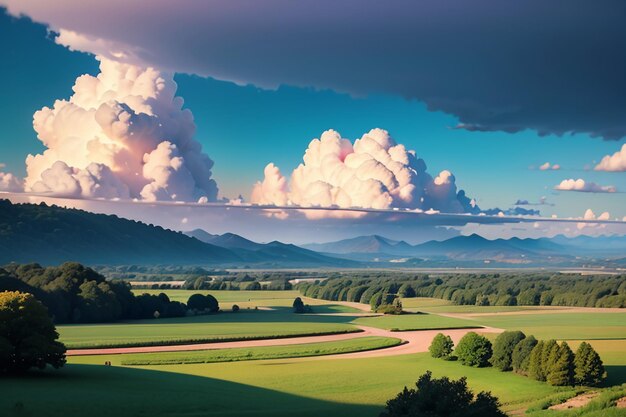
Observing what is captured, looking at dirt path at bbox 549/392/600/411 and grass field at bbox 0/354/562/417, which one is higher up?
grass field at bbox 0/354/562/417

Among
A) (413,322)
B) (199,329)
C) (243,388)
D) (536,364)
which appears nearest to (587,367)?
(536,364)

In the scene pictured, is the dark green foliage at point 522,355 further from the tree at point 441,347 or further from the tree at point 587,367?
the tree at point 441,347

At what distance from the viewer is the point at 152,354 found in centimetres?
8200

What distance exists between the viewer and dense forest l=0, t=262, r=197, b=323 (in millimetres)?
115188

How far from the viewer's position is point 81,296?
120250 millimetres

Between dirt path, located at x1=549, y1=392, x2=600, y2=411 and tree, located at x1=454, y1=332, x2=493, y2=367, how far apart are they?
53.4 feet

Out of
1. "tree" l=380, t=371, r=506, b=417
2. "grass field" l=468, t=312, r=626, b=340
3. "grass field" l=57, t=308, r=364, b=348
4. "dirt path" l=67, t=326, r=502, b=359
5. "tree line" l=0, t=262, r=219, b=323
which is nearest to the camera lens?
"tree" l=380, t=371, r=506, b=417

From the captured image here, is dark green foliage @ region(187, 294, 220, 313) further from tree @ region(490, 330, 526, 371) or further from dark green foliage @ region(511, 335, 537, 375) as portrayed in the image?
dark green foliage @ region(511, 335, 537, 375)

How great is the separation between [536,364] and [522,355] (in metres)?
3.58

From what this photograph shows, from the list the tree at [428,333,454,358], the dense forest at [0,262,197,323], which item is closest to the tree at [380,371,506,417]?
the tree at [428,333,454,358]

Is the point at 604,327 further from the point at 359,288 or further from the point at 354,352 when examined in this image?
the point at 359,288

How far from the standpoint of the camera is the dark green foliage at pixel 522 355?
237ft

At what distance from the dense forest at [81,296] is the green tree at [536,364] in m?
74.4

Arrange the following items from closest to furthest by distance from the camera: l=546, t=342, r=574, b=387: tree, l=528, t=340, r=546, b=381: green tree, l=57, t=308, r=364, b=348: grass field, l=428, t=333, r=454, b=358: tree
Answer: l=546, t=342, r=574, b=387: tree
l=528, t=340, r=546, b=381: green tree
l=428, t=333, r=454, b=358: tree
l=57, t=308, r=364, b=348: grass field
